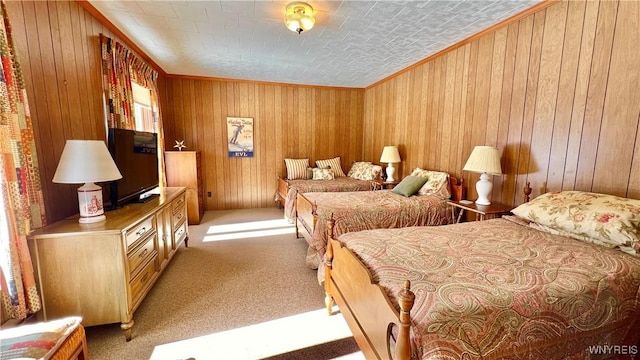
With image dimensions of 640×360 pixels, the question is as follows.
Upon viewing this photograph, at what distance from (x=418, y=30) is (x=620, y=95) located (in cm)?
173

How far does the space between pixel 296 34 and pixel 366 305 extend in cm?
278

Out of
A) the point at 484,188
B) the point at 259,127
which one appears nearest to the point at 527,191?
the point at 484,188

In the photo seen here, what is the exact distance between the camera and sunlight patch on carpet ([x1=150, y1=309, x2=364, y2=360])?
1.68 m

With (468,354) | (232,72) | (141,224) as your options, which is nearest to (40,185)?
(141,224)

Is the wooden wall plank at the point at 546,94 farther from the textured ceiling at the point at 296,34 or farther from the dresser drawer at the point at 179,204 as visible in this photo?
the dresser drawer at the point at 179,204

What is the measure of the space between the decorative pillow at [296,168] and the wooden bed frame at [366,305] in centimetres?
327

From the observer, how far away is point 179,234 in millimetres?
3076

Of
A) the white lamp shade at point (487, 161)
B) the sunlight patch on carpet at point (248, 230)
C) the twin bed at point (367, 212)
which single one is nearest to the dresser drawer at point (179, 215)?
the sunlight patch on carpet at point (248, 230)

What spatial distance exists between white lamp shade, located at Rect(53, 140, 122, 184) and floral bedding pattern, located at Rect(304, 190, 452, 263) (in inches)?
69.3

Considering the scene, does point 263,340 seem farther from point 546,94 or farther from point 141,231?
point 546,94

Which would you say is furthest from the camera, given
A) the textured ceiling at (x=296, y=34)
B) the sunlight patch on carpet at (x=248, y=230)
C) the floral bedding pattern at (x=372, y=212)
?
the sunlight patch on carpet at (x=248, y=230)

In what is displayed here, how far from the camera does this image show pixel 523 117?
256 centimetres

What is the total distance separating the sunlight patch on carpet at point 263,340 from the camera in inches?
66.3

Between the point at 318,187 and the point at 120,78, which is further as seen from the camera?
the point at 318,187
